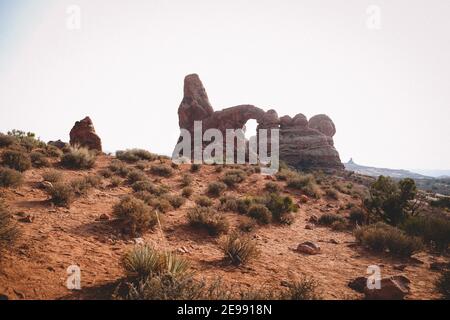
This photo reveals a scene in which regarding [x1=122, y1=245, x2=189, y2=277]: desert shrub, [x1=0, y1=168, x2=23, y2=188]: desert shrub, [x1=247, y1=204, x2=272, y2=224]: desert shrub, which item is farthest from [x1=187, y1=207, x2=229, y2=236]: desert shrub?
[x1=0, y1=168, x2=23, y2=188]: desert shrub

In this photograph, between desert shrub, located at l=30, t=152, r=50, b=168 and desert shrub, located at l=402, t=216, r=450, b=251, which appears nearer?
desert shrub, located at l=402, t=216, r=450, b=251

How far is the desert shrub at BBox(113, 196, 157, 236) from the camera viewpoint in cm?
670

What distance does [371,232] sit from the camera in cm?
804

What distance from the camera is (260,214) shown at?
10.2 m

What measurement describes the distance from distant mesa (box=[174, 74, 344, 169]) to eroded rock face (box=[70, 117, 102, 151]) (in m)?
25.8

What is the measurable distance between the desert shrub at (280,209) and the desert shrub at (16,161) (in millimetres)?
9747

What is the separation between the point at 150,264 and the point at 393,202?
11810mm

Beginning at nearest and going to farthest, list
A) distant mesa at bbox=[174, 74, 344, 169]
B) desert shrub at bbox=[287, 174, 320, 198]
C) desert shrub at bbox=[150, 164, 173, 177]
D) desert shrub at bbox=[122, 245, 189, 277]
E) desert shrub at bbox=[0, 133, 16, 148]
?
1. desert shrub at bbox=[122, 245, 189, 277]
2. desert shrub at bbox=[0, 133, 16, 148]
3. desert shrub at bbox=[150, 164, 173, 177]
4. desert shrub at bbox=[287, 174, 320, 198]
5. distant mesa at bbox=[174, 74, 344, 169]

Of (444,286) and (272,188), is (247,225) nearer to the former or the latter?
(444,286)

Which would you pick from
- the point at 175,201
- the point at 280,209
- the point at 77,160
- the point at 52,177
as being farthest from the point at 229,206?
the point at 77,160

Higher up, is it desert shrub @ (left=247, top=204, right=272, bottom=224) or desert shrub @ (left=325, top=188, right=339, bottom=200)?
desert shrub @ (left=247, top=204, right=272, bottom=224)

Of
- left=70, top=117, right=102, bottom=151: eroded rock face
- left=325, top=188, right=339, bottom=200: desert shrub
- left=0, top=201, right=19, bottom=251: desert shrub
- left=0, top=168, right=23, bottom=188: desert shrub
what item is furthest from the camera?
left=70, top=117, right=102, bottom=151: eroded rock face

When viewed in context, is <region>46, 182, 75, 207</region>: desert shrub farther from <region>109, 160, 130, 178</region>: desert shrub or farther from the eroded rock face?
the eroded rock face
